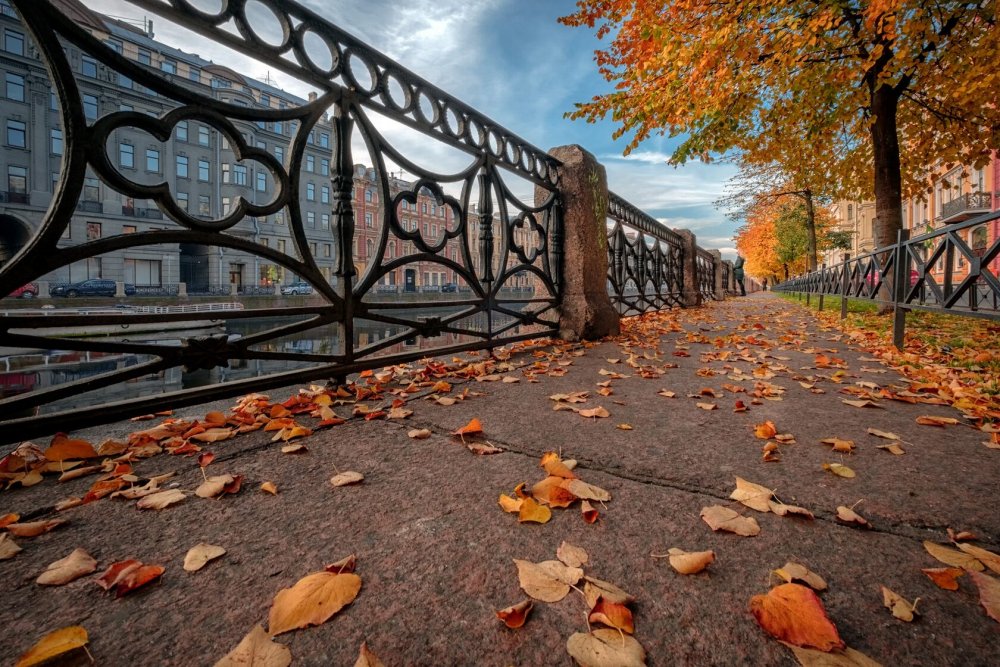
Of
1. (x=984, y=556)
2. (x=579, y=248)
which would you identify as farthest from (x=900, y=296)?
(x=984, y=556)

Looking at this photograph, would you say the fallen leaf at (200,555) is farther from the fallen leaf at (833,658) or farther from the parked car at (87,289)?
the parked car at (87,289)

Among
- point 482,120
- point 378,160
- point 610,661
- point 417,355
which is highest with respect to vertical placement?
point 482,120

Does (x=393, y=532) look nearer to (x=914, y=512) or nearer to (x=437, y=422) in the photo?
(x=437, y=422)

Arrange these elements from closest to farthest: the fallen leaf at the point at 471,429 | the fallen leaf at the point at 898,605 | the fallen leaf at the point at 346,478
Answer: the fallen leaf at the point at 898,605, the fallen leaf at the point at 346,478, the fallen leaf at the point at 471,429

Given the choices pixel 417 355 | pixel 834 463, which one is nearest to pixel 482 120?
pixel 417 355

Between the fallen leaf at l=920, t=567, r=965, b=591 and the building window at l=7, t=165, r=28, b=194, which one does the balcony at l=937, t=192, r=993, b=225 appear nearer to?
the fallen leaf at l=920, t=567, r=965, b=591

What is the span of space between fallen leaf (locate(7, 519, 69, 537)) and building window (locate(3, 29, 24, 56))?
1281 inches

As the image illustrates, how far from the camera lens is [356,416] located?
1.99m

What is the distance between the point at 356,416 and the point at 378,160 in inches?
59.7

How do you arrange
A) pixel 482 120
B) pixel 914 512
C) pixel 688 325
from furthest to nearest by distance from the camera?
pixel 688 325 → pixel 482 120 → pixel 914 512

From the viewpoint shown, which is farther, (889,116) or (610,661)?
(889,116)

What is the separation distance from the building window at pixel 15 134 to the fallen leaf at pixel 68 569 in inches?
1297

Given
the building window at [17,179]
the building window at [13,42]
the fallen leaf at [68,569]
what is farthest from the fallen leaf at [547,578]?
the building window at [13,42]

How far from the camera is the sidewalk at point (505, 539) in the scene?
0.74m
